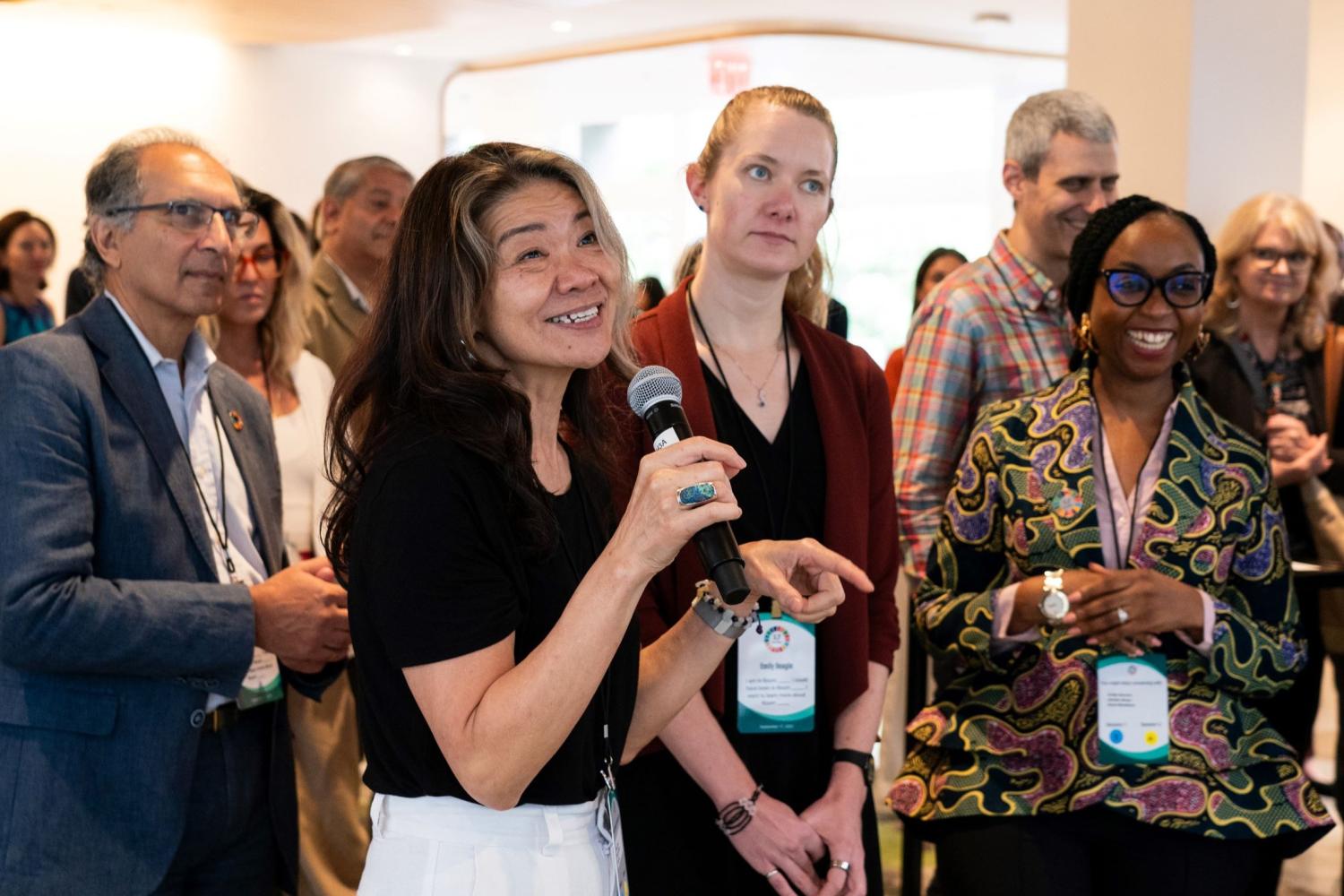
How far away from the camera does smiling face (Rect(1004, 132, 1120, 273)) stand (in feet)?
10.8

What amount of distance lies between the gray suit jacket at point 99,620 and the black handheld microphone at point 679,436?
913 mm

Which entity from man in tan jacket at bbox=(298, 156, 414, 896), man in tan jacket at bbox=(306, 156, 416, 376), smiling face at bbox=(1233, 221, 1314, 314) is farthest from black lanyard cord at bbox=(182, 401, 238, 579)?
smiling face at bbox=(1233, 221, 1314, 314)

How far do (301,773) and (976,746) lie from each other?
1.86m

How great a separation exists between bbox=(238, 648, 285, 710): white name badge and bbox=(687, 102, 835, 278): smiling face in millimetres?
1049

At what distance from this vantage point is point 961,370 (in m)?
3.17

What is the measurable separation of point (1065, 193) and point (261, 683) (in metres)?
2.08

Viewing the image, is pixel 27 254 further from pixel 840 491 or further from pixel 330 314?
pixel 840 491

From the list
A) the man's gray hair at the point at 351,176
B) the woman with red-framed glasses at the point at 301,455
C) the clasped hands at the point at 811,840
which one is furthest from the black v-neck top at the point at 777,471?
the man's gray hair at the point at 351,176

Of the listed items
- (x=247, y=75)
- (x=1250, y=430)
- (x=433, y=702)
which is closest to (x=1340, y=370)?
(x=1250, y=430)

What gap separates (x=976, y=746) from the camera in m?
2.59

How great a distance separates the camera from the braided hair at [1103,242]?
8.94ft

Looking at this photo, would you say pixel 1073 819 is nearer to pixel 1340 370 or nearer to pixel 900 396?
pixel 900 396

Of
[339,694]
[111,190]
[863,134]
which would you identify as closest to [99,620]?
[111,190]

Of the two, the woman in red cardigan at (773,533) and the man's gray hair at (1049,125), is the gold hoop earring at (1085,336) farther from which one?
the man's gray hair at (1049,125)
